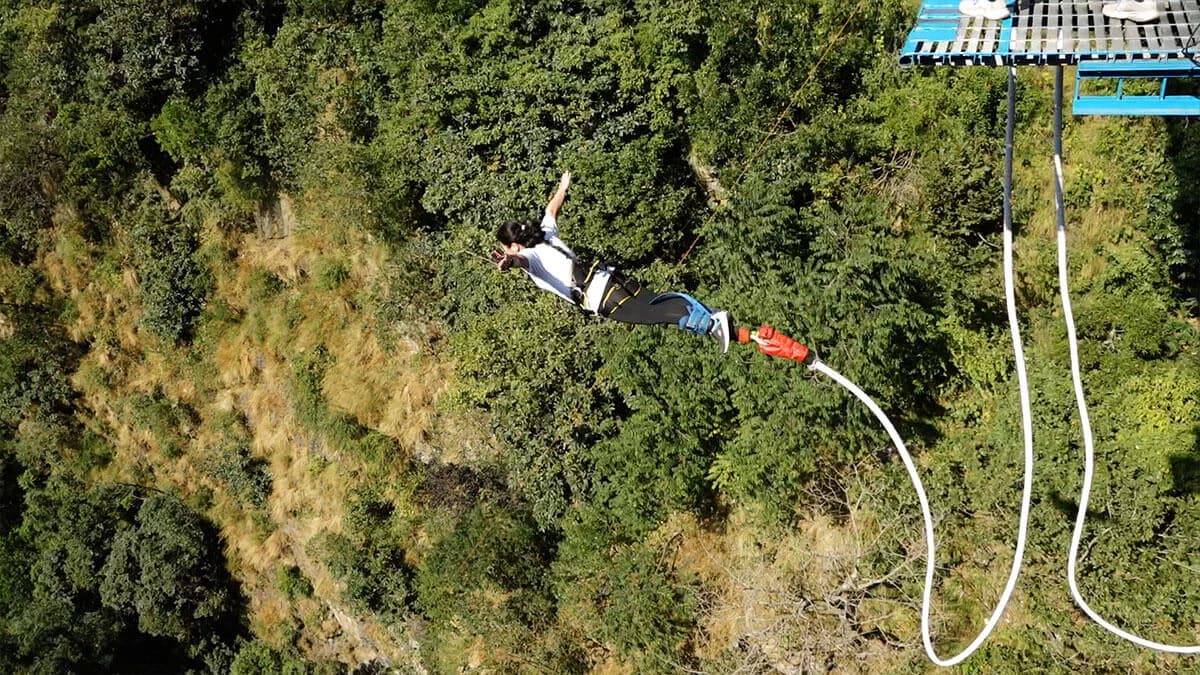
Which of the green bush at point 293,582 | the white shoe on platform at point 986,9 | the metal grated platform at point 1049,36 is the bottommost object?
the green bush at point 293,582

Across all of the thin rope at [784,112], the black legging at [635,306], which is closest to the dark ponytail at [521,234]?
the black legging at [635,306]

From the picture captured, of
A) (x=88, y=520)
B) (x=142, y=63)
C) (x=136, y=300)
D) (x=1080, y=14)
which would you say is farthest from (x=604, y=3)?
(x=88, y=520)

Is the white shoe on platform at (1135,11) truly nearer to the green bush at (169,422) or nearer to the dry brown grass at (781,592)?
the dry brown grass at (781,592)

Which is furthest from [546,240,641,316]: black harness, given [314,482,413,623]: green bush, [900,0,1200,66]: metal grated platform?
[314,482,413,623]: green bush

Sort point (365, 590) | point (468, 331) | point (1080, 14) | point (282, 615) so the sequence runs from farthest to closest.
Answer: point (282, 615)
point (365, 590)
point (468, 331)
point (1080, 14)

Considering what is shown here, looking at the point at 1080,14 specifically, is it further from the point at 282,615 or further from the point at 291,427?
the point at 282,615

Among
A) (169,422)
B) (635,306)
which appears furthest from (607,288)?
(169,422)

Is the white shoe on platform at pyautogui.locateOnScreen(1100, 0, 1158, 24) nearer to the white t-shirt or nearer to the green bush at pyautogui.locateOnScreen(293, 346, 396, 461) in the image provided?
the white t-shirt
